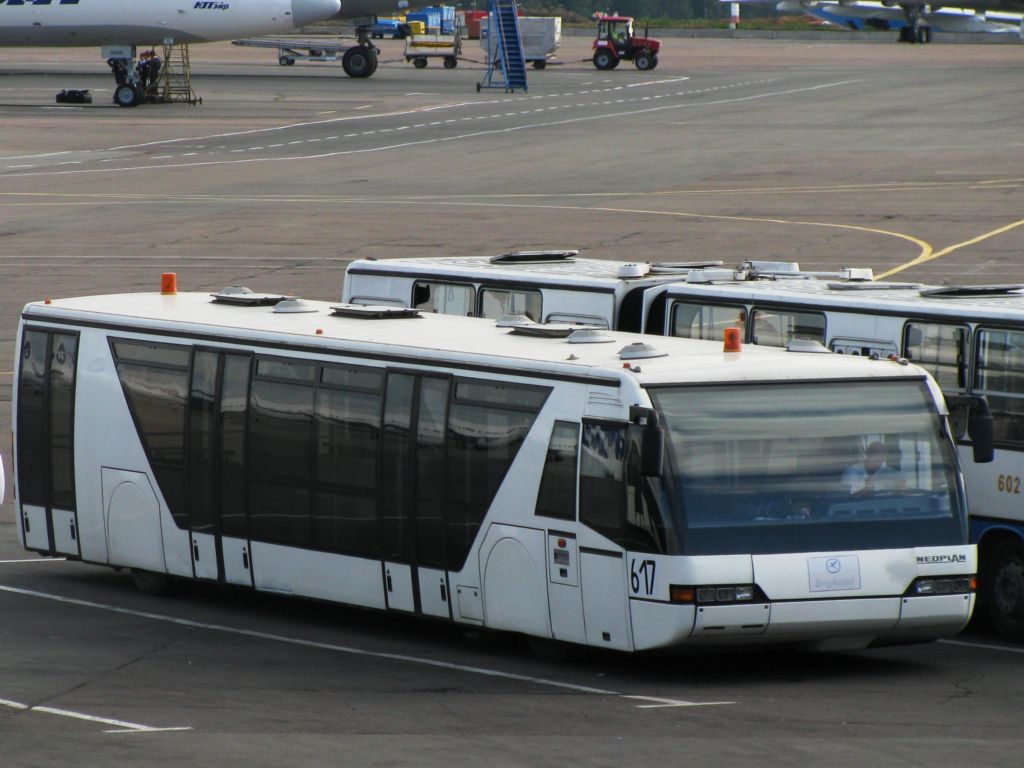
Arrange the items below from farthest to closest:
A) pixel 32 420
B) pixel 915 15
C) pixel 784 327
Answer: pixel 915 15, pixel 32 420, pixel 784 327

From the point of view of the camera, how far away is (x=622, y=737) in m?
12.7

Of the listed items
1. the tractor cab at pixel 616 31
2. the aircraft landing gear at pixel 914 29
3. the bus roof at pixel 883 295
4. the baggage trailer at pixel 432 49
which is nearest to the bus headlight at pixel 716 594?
the bus roof at pixel 883 295

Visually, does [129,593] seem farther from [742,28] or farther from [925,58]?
[742,28]

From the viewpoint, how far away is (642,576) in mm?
14312

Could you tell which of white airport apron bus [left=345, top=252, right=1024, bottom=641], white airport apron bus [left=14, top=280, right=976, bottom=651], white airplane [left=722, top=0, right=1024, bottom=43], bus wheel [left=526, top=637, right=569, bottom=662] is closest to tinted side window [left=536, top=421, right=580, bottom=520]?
white airport apron bus [left=14, top=280, right=976, bottom=651]

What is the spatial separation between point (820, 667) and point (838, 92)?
71704 mm

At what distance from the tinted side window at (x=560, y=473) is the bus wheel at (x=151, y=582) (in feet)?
16.1

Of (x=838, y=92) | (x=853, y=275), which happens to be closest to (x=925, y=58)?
(x=838, y=92)

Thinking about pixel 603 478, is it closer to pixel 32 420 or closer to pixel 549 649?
pixel 549 649

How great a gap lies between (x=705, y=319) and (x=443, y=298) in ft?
12.4

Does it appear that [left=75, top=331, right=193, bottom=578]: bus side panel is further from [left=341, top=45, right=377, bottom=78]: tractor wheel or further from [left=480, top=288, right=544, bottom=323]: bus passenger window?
[left=341, top=45, right=377, bottom=78]: tractor wheel

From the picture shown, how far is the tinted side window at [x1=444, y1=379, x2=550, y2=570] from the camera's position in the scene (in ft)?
50.4

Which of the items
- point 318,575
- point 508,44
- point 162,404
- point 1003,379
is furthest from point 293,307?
point 508,44

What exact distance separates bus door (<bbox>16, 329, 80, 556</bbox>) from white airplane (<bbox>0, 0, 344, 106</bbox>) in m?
59.9
